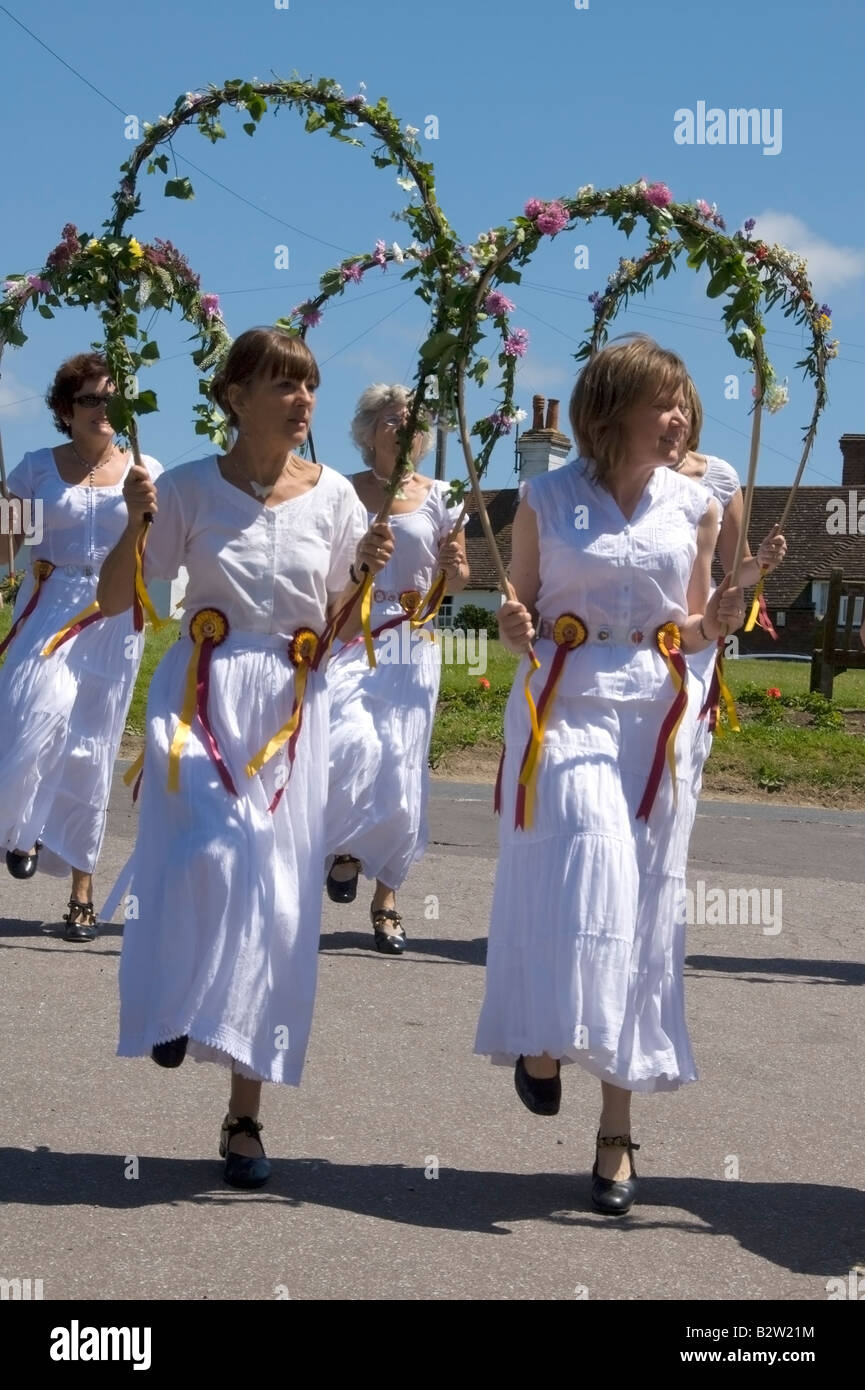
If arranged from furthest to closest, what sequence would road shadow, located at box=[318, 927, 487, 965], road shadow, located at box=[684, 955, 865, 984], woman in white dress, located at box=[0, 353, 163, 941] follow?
woman in white dress, located at box=[0, 353, 163, 941] → road shadow, located at box=[318, 927, 487, 965] → road shadow, located at box=[684, 955, 865, 984]

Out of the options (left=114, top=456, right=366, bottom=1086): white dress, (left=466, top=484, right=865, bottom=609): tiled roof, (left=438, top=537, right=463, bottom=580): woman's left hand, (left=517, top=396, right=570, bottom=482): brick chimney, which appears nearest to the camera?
(left=114, top=456, right=366, bottom=1086): white dress

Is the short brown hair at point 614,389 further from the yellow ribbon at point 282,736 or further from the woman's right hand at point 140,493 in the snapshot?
the woman's right hand at point 140,493

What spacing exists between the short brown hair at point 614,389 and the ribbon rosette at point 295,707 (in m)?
0.93

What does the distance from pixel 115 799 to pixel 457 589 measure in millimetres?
4794

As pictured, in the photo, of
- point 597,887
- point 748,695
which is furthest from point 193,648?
point 748,695

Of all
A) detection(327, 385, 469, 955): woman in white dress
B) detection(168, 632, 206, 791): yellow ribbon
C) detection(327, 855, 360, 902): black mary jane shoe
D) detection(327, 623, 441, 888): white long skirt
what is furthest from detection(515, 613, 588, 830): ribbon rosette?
detection(327, 855, 360, 902): black mary jane shoe

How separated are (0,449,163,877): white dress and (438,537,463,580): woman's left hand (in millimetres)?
1280

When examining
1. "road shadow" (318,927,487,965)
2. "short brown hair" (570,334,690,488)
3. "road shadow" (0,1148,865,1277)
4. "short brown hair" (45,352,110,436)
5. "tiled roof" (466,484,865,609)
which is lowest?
"road shadow" (0,1148,865,1277)

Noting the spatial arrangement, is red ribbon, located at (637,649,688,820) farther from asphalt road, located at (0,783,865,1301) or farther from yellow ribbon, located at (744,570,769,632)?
yellow ribbon, located at (744,570,769,632)

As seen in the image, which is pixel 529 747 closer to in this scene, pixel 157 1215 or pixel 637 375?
pixel 637 375

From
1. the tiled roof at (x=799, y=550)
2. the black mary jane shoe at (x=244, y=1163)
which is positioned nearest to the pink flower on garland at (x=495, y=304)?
the black mary jane shoe at (x=244, y=1163)

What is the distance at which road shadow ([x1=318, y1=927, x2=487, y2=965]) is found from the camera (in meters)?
8.07

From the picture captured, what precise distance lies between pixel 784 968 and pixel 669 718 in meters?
3.21

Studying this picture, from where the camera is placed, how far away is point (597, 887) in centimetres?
498
